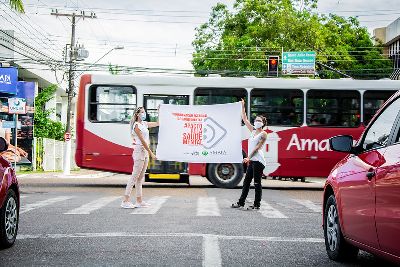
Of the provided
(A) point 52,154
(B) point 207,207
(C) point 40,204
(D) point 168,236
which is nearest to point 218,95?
(B) point 207,207

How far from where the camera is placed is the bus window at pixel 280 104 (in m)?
21.8

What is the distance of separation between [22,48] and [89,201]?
25.2 meters

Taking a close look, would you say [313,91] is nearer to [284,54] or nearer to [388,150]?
[388,150]

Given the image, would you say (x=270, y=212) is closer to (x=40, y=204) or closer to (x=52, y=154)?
(x=40, y=204)

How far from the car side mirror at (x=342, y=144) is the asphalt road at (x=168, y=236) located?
120 centimetres

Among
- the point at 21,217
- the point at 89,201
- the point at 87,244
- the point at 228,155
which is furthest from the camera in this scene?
the point at 228,155

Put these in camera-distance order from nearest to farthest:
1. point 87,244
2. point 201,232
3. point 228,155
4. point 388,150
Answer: point 388,150 → point 87,244 → point 201,232 → point 228,155

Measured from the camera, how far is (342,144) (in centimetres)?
664

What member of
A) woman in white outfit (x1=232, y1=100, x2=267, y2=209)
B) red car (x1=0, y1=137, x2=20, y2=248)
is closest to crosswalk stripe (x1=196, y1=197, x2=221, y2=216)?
woman in white outfit (x1=232, y1=100, x2=267, y2=209)

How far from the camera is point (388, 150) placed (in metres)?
5.59

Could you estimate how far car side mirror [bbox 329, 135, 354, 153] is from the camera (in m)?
6.60

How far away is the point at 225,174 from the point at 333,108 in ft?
13.0

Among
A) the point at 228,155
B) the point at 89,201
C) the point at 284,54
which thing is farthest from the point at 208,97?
the point at 284,54

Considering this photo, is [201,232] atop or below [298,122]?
below
